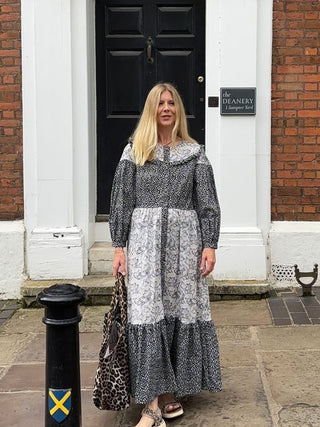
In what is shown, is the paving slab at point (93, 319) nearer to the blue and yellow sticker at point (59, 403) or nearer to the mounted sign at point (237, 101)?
the mounted sign at point (237, 101)

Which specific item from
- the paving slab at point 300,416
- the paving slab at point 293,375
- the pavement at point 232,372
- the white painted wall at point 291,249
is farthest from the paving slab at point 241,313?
the paving slab at point 300,416

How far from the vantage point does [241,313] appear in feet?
19.6

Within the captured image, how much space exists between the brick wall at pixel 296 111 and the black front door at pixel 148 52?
2.59 ft

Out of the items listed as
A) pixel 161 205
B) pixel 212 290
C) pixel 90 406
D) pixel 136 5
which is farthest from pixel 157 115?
pixel 136 5

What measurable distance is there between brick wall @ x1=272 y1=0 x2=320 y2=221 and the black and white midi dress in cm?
288

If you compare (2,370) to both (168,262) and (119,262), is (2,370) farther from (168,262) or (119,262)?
(168,262)

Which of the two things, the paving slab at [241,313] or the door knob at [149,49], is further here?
the door knob at [149,49]

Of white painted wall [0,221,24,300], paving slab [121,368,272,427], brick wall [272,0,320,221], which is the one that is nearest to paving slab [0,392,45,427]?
paving slab [121,368,272,427]

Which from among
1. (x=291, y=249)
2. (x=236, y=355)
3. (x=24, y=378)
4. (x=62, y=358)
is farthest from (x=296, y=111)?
(x=62, y=358)

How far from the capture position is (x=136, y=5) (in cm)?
686

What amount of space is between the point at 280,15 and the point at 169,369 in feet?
13.2

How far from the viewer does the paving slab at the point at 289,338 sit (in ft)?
16.7

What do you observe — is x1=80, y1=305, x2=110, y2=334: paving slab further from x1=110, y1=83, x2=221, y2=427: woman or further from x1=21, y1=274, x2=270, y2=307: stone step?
x1=110, y1=83, x2=221, y2=427: woman

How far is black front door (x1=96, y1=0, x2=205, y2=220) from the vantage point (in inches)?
270
